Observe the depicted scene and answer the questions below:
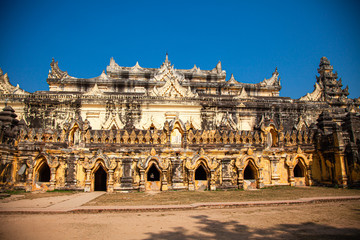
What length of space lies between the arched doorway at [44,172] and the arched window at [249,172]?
12.8 m

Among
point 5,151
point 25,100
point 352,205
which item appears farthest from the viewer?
point 25,100

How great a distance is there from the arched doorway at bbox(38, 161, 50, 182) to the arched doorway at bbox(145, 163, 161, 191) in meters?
6.44

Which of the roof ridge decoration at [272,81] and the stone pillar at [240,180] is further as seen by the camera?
the roof ridge decoration at [272,81]

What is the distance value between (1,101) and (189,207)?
74.5ft

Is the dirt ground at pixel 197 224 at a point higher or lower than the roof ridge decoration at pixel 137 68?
lower

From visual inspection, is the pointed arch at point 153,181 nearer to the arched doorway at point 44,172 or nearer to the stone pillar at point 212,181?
the stone pillar at point 212,181

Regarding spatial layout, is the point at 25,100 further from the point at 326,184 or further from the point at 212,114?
the point at 326,184

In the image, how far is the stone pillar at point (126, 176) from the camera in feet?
48.8

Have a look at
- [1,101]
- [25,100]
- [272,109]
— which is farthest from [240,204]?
[1,101]

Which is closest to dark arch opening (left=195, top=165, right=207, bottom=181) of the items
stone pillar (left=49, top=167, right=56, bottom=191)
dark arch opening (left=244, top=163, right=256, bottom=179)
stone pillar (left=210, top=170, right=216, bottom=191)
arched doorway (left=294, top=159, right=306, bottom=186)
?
stone pillar (left=210, top=170, right=216, bottom=191)

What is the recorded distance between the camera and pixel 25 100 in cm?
2344

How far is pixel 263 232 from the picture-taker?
20.7 ft

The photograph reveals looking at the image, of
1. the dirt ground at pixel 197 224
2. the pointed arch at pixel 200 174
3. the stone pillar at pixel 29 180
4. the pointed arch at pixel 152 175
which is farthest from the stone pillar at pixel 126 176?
the dirt ground at pixel 197 224

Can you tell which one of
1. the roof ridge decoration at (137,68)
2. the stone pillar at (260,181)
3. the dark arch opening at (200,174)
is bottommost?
the stone pillar at (260,181)
